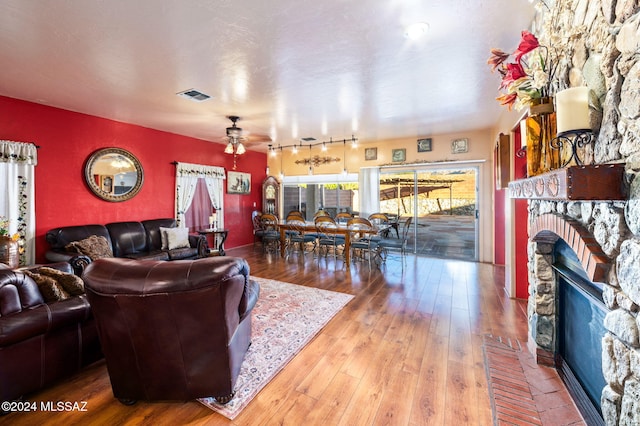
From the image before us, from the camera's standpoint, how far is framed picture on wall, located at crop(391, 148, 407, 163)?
6137 mm

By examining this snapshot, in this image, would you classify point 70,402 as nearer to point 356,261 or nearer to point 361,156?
point 356,261

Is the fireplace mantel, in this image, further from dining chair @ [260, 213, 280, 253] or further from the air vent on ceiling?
dining chair @ [260, 213, 280, 253]

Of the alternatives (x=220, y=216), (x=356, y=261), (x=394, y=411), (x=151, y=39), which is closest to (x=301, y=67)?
(x=151, y=39)

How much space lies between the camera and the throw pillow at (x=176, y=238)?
15.2 ft

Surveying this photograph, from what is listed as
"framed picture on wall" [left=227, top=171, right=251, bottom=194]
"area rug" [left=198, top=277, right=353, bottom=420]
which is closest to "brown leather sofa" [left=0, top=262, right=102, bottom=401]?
"area rug" [left=198, top=277, right=353, bottom=420]

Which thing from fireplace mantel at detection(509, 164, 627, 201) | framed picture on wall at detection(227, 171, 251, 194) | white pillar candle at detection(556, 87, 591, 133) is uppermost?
framed picture on wall at detection(227, 171, 251, 194)

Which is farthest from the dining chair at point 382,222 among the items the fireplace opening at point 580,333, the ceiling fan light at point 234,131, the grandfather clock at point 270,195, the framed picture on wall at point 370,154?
the fireplace opening at point 580,333

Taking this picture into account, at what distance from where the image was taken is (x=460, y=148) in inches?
220

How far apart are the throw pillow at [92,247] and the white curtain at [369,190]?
16.2ft

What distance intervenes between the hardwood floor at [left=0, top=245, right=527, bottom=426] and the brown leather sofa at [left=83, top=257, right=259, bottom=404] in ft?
0.60

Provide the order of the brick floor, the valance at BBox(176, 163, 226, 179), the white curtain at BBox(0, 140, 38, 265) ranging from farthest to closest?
the valance at BBox(176, 163, 226, 179), the white curtain at BBox(0, 140, 38, 265), the brick floor

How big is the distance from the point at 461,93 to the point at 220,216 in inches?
217

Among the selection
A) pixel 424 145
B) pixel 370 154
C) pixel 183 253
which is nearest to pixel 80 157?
pixel 183 253

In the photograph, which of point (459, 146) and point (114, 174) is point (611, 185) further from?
point (114, 174)
